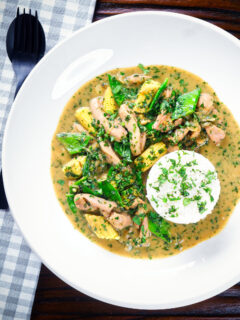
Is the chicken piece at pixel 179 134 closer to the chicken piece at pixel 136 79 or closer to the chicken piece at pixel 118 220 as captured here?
the chicken piece at pixel 136 79

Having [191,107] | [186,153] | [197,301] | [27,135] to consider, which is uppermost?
[191,107]

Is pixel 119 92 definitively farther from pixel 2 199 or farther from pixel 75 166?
pixel 2 199

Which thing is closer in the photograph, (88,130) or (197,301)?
(197,301)

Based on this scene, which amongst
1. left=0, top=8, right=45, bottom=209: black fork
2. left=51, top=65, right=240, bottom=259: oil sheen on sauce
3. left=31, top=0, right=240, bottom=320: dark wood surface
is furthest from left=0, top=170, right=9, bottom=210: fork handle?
Result: left=0, top=8, right=45, bottom=209: black fork

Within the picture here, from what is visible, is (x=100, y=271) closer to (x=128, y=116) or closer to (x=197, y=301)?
(x=197, y=301)

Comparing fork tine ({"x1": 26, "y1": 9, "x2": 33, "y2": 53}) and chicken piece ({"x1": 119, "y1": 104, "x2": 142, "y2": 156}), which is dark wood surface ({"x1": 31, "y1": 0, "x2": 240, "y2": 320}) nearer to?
fork tine ({"x1": 26, "y1": 9, "x2": 33, "y2": 53})

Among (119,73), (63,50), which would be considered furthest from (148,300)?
(63,50)

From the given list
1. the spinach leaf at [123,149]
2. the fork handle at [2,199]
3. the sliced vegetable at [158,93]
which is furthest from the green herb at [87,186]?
the sliced vegetable at [158,93]

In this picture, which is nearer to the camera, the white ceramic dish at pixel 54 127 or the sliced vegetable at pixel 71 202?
the white ceramic dish at pixel 54 127
